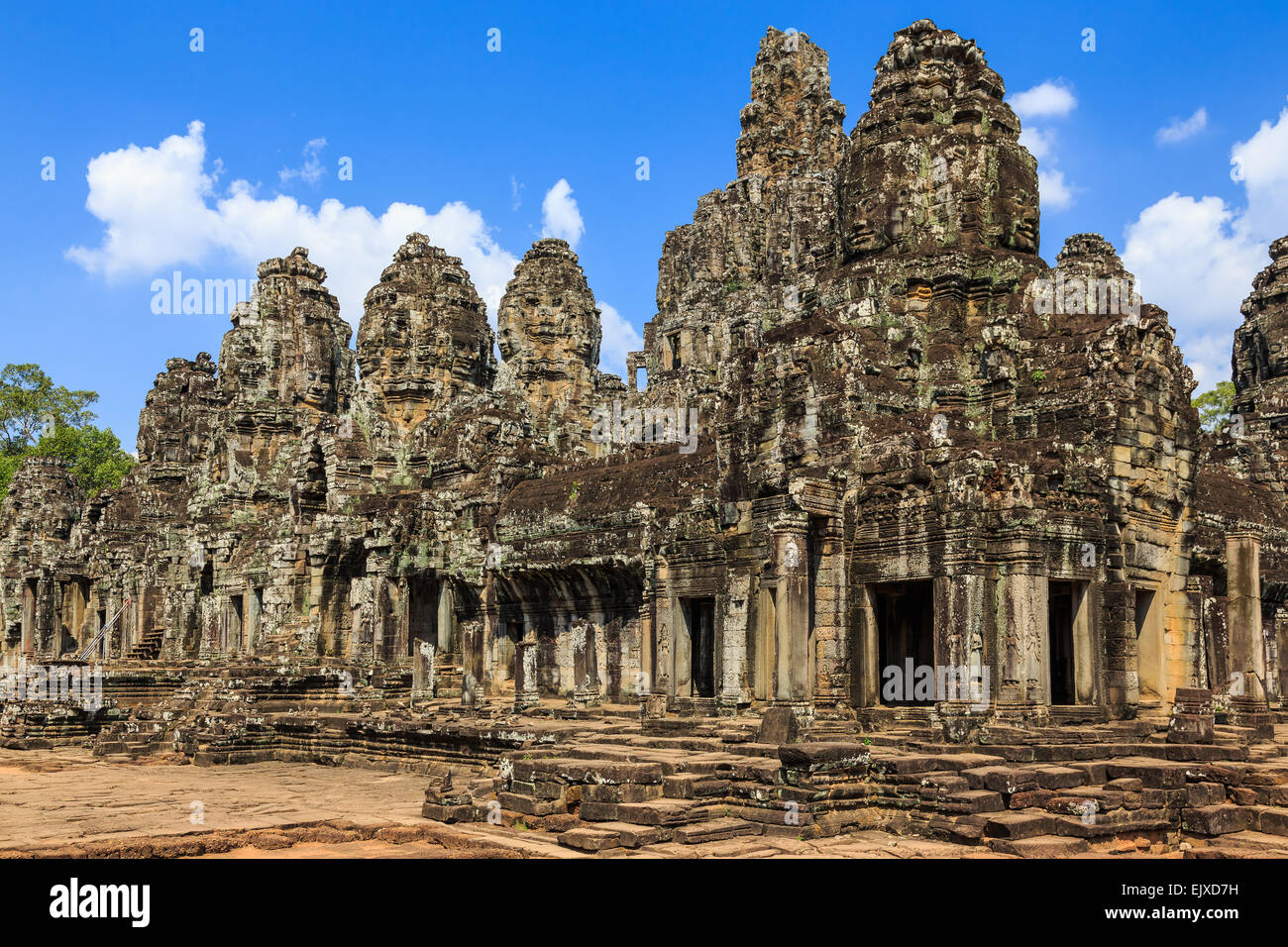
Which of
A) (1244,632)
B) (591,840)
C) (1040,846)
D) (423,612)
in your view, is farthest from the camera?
(423,612)

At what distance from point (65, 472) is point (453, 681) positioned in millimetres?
31513

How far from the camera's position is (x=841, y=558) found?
1521 cm

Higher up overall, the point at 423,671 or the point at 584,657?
the point at 584,657

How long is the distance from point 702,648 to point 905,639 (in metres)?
3.33

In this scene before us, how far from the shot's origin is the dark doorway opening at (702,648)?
18.4 meters

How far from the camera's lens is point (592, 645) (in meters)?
22.2

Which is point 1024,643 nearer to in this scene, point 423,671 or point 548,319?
point 423,671

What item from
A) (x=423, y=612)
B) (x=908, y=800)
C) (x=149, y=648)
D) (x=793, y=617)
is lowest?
(x=908, y=800)

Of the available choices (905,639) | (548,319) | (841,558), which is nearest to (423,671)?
(905,639)

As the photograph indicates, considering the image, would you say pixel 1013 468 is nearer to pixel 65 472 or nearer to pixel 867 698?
pixel 867 698

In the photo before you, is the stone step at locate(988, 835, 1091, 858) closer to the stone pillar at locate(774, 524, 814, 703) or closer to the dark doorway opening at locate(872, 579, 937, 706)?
the stone pillar at locate(774, 524, 814, 703)

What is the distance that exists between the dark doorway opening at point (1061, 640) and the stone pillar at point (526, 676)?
8.21 meters

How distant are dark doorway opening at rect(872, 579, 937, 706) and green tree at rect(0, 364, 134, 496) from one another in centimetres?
4750
